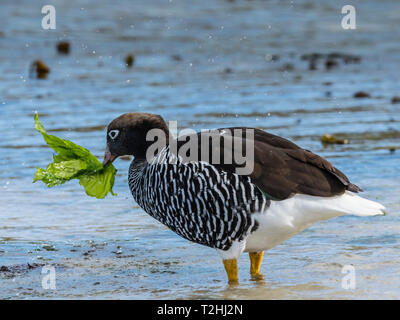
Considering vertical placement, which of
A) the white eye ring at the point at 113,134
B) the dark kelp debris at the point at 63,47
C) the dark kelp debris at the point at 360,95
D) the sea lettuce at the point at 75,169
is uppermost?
the dark kelp debris at the point at 63,47

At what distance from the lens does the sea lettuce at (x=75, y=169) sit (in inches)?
266

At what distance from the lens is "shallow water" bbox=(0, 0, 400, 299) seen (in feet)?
21.1

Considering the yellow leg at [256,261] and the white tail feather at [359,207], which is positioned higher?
the white tail feather at [359,207]

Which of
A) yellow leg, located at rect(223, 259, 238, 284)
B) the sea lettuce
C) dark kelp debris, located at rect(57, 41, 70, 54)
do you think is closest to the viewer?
yellow leg, located at rect(223, 259, 238, 284)

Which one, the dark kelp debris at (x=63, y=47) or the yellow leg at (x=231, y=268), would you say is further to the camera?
the dark kelp debris at (x=63, y=47)

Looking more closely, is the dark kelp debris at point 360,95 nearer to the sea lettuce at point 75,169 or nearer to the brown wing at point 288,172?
the sea lettuce at point 75,169

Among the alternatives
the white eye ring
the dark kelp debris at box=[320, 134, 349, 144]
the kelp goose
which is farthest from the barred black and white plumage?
the dark kelp debris at box=[320, 134, 349, 144]

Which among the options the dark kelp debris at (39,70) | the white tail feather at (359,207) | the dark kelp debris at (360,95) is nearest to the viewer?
the white tail feather at (359,207)

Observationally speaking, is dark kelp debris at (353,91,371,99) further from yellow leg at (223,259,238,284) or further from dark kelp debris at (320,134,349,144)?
yellow leg at (223,259,238,284)

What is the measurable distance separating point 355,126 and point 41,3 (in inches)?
507

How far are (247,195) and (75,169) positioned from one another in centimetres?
158

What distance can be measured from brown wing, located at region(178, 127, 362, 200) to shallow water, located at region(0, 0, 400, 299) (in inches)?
27.1

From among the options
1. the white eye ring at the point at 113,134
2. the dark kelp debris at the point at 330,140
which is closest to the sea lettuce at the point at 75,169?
the white eye ring at the point at 113,134

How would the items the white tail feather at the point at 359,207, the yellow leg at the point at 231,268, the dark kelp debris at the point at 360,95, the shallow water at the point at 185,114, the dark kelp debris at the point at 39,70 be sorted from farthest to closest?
1. the dark kelp debris at the point at 39,70
2. the dark kelp debris at the point at 360,95
3. the shallow water at the point at 185,114
4. the yellow leg at the point at 231,268
5. the white tail feather at the point at 359,207
